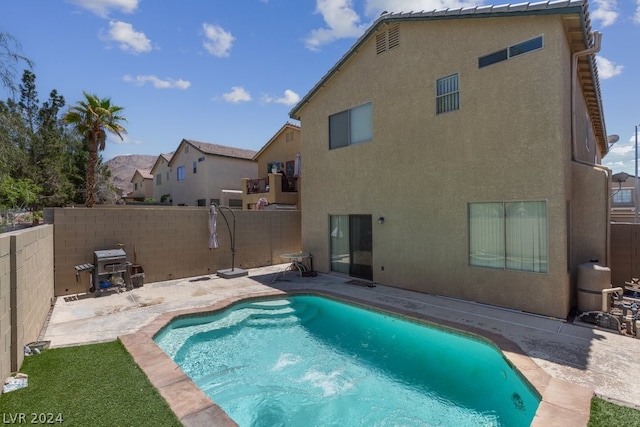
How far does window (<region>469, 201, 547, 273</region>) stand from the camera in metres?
8.45

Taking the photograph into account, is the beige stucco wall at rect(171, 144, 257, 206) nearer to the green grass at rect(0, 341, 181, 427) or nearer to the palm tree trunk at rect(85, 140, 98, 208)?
the palm tree trunk at rect(85, 140, 98, 208)

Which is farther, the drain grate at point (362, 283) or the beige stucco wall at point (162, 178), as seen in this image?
the beige stucco wall at point (162, 178)

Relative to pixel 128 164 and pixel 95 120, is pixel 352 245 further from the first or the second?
pixel 128 164

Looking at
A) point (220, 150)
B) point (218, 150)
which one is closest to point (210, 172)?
point (218, 150)

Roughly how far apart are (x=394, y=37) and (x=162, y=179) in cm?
3521

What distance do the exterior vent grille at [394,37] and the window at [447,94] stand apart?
2.42 metres

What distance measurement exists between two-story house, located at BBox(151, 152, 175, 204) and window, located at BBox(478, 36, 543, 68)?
35002mm

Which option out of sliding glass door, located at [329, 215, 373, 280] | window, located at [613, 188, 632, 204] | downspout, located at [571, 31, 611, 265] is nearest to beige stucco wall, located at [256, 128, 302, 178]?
sliding glass door, located at [329, 215, 373, 280]

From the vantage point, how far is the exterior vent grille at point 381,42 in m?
11.9

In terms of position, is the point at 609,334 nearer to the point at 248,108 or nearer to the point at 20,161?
the point at 20,161

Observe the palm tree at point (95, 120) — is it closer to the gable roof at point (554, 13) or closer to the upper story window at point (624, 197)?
the gable roof at point (554, 13)

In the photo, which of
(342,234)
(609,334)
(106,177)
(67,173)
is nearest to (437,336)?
(609,334)

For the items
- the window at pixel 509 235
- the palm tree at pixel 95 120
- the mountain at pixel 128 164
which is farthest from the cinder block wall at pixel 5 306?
the mountain at pixel 128 164

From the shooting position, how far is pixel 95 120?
14273 millimetres
